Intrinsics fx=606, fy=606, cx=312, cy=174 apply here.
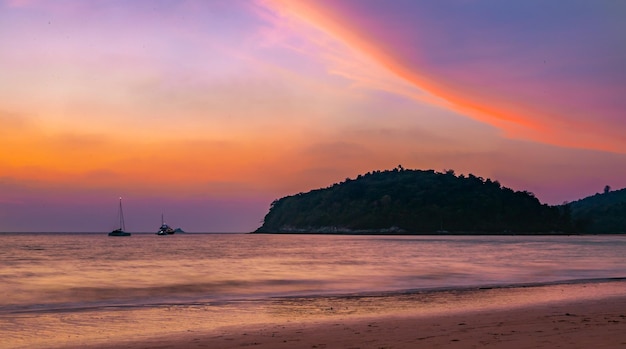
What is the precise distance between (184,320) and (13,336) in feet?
16.8

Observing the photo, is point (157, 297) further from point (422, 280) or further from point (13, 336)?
point (422, 280)

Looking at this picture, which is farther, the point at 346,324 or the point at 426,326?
the point at 346,324

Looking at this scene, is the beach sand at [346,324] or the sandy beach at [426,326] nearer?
the sandy beach at [426,326]

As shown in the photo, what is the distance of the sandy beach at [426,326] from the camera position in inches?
527

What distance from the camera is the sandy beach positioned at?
43.9 feet

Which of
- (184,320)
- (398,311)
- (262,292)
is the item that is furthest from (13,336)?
(262,292)

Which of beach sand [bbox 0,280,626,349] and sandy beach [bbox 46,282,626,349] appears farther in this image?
beach sand [bbox 0,280,626,349]

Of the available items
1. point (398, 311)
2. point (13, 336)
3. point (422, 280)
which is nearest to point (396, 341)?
point (398, 311)

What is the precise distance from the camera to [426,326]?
1633 cm

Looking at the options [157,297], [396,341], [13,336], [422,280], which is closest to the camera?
[396,341]

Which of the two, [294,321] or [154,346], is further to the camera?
[294,321]

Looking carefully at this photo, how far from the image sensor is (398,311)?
2136cm

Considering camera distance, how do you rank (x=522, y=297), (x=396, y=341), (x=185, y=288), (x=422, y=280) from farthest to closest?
1. (x=422, y=280)
2. (x=185, y=288)
3. (x=522, y=297)
4. (x=396, y=341)

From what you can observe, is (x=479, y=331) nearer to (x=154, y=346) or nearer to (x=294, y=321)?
(x=294, y=321)
